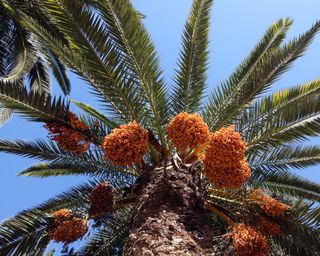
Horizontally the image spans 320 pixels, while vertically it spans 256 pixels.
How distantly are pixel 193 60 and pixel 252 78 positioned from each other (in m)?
1.11

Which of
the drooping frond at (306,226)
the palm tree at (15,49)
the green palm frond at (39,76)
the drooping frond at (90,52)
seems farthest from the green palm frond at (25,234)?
the green palm frond at (39,76)

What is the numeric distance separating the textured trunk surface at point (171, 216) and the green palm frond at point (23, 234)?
5.73 feet

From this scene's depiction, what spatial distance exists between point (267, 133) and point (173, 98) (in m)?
1.75

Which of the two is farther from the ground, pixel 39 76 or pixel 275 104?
pixel 39 76

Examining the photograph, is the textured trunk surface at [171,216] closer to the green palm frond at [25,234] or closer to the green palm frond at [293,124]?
the green palm frond at [293,124]

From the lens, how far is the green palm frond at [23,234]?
6023 mm

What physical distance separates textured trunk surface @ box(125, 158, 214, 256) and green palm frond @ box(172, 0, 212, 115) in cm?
178

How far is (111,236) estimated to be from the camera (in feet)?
23.8

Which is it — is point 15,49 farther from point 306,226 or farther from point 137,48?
point 306,226

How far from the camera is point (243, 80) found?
283 inches

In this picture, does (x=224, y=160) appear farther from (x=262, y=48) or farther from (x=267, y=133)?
(x=262, y=48)

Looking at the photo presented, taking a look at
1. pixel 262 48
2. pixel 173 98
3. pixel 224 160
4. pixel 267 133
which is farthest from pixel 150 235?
pixel 262 48

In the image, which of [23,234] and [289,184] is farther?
[289,184]

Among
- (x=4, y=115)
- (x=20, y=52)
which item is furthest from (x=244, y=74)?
(x=4, y=115)
